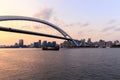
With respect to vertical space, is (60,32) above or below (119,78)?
above

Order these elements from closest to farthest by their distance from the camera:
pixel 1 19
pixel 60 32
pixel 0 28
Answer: pixel 1 19 → pixel 0 28 → pixel 60 32

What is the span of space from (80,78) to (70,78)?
163cm

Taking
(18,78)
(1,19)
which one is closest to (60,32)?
(18,78)

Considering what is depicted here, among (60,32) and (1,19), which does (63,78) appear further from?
(60,32)

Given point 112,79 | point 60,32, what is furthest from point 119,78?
point 60,32

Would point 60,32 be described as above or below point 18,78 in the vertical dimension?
above

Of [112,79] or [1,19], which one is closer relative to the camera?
[1,19]

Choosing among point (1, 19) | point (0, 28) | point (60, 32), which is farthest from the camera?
point (60, 32)

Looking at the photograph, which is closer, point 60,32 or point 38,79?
point 38,79

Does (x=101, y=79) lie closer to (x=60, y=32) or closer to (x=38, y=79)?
(x=38, y=79)

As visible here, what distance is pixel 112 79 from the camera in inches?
1340

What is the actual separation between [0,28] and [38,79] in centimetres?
1011

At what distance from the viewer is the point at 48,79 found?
34.0 meters

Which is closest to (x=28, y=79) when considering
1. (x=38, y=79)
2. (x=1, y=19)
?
(x=38, y=79)
